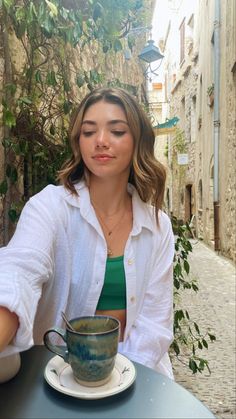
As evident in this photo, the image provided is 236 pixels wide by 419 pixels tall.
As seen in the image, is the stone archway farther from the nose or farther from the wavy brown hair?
the nose

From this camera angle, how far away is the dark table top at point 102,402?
716 millimetres

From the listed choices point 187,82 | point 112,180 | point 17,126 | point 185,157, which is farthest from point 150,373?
point 187,82

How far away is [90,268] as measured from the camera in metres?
1.28

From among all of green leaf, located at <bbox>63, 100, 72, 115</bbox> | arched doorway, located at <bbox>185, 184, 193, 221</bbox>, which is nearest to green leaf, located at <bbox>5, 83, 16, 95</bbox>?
green leaf, located at <bbox>63, 100, 72, 115</bbox>

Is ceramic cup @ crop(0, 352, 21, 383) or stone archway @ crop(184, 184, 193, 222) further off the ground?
ceramic cup @ crop(0, 352, 21, 383)

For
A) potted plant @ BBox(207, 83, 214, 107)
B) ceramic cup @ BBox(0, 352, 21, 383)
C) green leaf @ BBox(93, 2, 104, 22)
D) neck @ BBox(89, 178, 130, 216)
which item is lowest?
ceramic cup @ BBox(0, 352, 21, 383)

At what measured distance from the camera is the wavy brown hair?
132 centimetres

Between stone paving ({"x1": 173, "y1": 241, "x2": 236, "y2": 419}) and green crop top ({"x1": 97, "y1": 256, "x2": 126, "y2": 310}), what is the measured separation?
59.1 inches

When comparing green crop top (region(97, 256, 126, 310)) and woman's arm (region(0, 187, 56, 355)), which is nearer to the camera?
woman's arm (region(0, 187, 56, 355))

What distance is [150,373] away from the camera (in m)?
0.88

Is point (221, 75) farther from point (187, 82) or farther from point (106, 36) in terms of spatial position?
point (106, 36)

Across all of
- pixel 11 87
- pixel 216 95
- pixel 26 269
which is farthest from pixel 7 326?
pixel 216 95

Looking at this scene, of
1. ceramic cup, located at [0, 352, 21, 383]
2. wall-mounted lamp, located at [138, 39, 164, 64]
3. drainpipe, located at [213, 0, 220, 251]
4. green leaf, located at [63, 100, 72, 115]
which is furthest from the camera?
drainpipe, located at [213, 0, 220, 251]

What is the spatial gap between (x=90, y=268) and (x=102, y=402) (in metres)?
0.55
